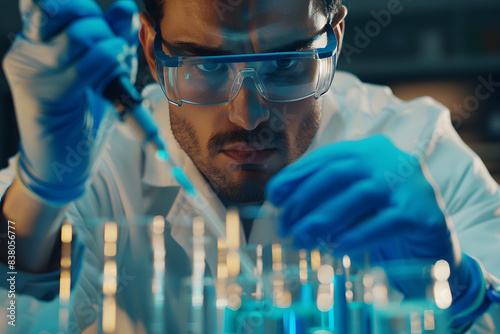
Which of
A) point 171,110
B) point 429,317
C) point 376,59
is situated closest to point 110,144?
point 171,110

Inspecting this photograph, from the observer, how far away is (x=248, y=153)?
2.93 feet

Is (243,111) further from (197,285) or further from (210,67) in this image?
(197,285)

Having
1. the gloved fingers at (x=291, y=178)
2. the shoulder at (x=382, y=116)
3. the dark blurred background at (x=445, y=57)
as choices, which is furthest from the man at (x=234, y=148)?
the dark blurred background at (x=445, y=57)

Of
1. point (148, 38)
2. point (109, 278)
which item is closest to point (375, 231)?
point (109, 278)

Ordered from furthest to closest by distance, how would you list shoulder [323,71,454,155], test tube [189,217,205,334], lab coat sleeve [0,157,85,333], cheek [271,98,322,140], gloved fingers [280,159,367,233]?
shoulder [323,71,454,155], cheek [271,98,322,140], lab coat sleeve [0,157,85,333], gloved fingers [280,159,367,233], test tube [189,217,205,334]

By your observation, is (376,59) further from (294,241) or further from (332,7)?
(294,241)

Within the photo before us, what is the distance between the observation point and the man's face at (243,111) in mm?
807

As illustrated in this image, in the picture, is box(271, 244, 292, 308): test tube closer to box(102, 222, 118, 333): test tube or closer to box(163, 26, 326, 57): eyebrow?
box(102, 222, 118, 333): test tube

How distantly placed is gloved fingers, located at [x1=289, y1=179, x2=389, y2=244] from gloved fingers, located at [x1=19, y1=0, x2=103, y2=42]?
0.46 m

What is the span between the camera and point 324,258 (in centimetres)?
67

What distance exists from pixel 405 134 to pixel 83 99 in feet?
2.24

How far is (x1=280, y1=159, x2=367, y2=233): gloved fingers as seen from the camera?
687 mm

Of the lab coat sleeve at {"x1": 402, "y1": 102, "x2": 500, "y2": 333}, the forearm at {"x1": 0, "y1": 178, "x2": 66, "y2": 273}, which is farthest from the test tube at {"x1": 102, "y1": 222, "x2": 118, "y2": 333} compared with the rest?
the lab coat sleeve at {"x1": 402, "y1": 102, "x2": 500, "y2": 333}

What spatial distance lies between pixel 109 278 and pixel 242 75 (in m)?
0.37
